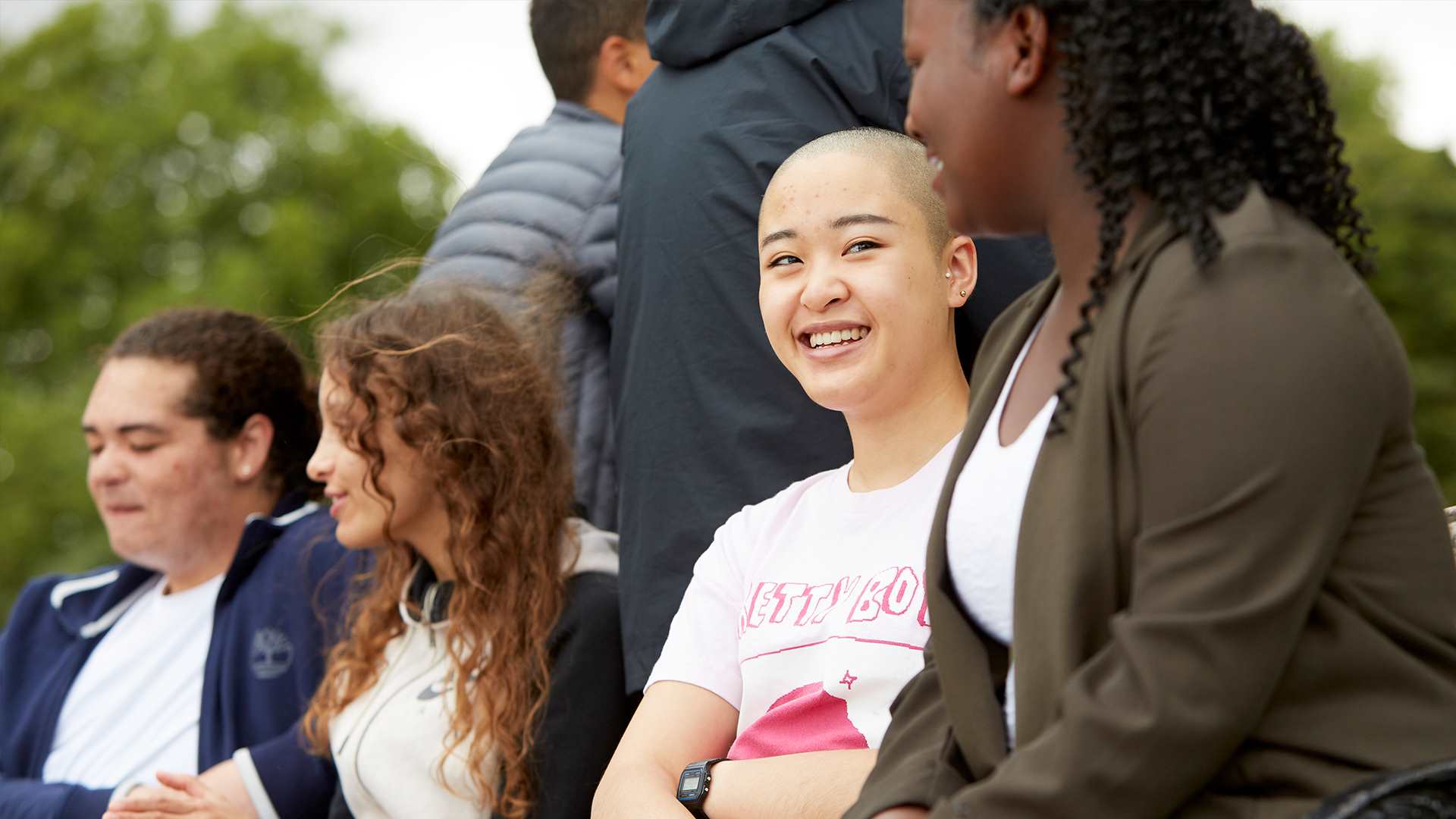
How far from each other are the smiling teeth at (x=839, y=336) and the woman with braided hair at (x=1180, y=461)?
2.90 ft

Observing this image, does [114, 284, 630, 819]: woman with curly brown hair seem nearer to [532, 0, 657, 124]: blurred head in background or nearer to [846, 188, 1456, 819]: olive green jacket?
[532, 0, 657, 124]: blurred head in background

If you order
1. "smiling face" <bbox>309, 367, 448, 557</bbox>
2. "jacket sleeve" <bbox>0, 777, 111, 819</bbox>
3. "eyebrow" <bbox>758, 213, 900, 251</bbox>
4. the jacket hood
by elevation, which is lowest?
"jacket sleeve" <bbox>0, 777, 111, 819</bbox>

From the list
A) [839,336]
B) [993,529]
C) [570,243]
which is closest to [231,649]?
[570,243]

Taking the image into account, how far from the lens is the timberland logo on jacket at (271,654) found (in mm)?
4141

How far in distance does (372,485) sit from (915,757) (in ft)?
6.54

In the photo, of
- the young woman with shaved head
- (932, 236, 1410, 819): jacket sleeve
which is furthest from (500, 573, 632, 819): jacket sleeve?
(932, 236, 1410, 819): jacket sleeve

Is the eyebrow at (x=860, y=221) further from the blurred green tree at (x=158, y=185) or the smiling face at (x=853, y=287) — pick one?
the blurred green tree at (x=158, y=185)

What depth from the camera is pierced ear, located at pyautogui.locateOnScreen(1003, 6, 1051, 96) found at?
5.66 feet

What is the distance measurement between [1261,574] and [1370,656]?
15 centimetres

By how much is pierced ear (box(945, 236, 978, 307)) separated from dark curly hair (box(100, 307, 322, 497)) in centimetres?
242

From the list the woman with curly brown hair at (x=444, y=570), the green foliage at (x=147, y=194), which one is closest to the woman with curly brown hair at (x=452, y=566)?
the woman with curly brown hair at (x=444, y=570)

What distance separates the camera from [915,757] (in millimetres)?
1930

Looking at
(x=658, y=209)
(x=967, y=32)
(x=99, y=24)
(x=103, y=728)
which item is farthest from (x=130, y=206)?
(x=967, y=32)

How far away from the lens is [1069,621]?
64.7 inches
